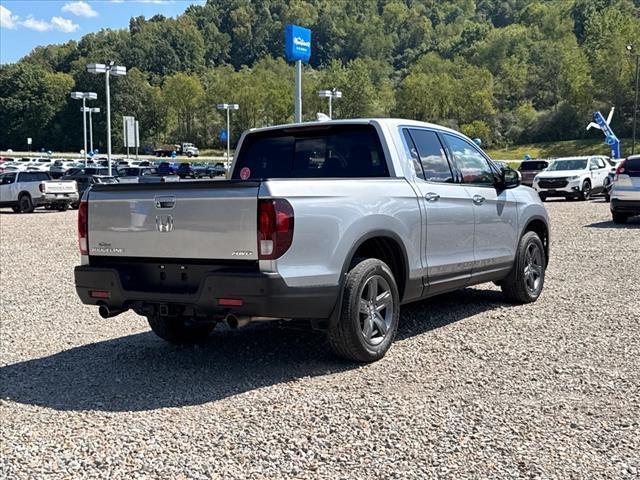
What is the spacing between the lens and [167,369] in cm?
587

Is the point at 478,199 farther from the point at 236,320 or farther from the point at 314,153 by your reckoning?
the point at 236,320

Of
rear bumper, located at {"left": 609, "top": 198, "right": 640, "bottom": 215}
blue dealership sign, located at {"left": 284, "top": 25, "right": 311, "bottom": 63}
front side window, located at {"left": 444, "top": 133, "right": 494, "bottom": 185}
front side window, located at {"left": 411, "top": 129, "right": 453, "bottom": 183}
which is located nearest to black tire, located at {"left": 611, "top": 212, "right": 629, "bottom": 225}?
→ rear bumper, located at {"left": 609, "top": 198, "right": 640, "bottom": 215}

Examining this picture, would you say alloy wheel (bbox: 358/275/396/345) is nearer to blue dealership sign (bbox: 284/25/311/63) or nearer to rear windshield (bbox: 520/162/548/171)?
blue dealership sign (bbox: 284/25/311/63)

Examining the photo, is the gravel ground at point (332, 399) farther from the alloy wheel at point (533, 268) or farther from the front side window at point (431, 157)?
the front side window at point (431, 157)

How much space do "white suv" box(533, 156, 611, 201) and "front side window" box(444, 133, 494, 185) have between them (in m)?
20.7

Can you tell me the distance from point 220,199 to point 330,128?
5.87ft

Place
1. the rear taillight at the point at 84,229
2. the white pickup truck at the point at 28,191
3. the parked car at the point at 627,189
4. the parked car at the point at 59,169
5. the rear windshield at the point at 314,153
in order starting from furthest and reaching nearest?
the parked car at the point at 59,169, the white pickup truck at the point at 28,191, the parked car at the point at 627,189, the rear windshield at the point at 314,153, the rear taillight at the point at 84,229

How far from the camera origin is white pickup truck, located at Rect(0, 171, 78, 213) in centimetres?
2745

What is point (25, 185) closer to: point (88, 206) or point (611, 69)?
point (88, 206)

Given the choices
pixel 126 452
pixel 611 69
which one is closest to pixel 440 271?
pixel 126 452

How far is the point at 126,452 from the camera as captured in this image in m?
4.09

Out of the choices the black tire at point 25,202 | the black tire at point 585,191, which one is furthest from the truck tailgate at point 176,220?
the black tire at point 585,191

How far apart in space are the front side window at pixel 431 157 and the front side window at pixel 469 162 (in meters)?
0.22

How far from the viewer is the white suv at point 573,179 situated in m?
27.8
